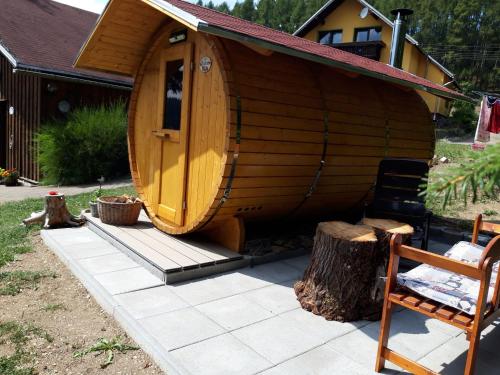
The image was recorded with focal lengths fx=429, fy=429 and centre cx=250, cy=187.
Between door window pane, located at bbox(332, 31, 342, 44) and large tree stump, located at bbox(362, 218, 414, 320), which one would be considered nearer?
large tree stump, located at bbox(362, 218, 414, 320)

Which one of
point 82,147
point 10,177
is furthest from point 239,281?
point 10,177

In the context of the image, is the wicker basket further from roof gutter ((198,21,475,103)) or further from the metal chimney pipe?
the metal chimney pipe

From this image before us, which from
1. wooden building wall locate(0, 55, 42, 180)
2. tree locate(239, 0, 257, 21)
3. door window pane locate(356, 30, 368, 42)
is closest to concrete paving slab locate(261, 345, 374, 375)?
wooden building wall locate(0, 55, 42, 180)

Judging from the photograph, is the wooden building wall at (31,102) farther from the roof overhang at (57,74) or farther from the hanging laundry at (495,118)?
the hanging laundry at (495,118)

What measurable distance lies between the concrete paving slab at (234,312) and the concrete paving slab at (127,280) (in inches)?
27.6

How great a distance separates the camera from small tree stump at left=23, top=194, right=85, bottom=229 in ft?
19.5

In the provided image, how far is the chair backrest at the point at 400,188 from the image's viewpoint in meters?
5.29

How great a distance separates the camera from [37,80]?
12.4 m

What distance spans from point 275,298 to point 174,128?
8.38ft

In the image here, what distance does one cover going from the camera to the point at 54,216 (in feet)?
19.5

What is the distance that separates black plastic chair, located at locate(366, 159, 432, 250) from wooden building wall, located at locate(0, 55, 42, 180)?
1071cm

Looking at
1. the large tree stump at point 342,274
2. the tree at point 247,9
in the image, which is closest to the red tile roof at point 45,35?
the large tree stump at point 342,274

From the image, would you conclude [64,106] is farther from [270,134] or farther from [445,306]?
[445,306]

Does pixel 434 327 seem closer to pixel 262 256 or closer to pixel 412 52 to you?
pixel 262 256
